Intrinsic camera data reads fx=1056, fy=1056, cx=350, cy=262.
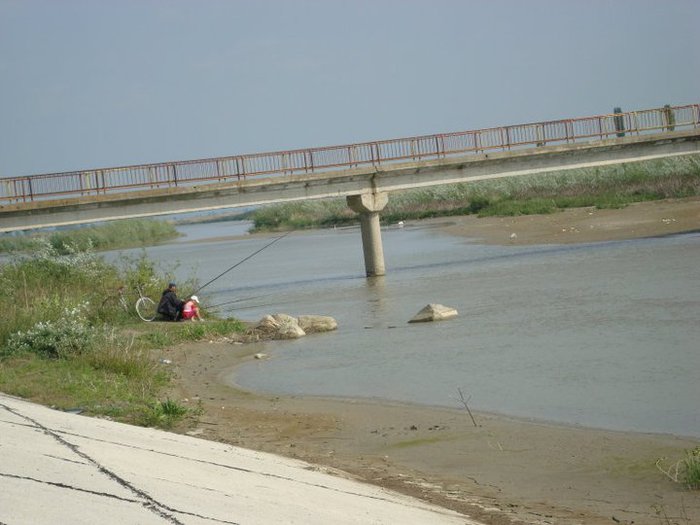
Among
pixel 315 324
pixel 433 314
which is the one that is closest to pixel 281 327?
pixel 315 324

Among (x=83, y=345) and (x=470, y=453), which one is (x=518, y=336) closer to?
(x=83, y=345)

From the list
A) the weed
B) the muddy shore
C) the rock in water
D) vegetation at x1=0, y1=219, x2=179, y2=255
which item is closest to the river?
the rock in water

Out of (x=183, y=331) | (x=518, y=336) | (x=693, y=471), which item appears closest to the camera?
(x=693, y=471)

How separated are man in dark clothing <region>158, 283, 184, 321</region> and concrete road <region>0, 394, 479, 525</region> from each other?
14.2 metres

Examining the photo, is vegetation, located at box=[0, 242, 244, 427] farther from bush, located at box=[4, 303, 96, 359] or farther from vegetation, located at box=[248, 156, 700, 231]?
A: vegetation, located at box=[248, 156, 700, 231]

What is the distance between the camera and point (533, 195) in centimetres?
7462

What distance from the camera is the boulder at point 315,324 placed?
23.3m

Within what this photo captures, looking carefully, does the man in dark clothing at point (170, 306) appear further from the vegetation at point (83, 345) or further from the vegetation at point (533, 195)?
the vegetation at point (533, 195)

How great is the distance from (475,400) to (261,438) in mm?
3338

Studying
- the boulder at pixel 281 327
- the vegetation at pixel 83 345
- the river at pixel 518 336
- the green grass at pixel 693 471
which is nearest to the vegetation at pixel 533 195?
the river at pixel 518 336

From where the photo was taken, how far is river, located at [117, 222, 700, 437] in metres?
13.8

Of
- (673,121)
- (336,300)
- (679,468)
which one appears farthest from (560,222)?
(679,468)

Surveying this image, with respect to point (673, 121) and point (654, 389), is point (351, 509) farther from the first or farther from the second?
point (673, 121)

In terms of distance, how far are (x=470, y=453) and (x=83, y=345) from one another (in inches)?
288
